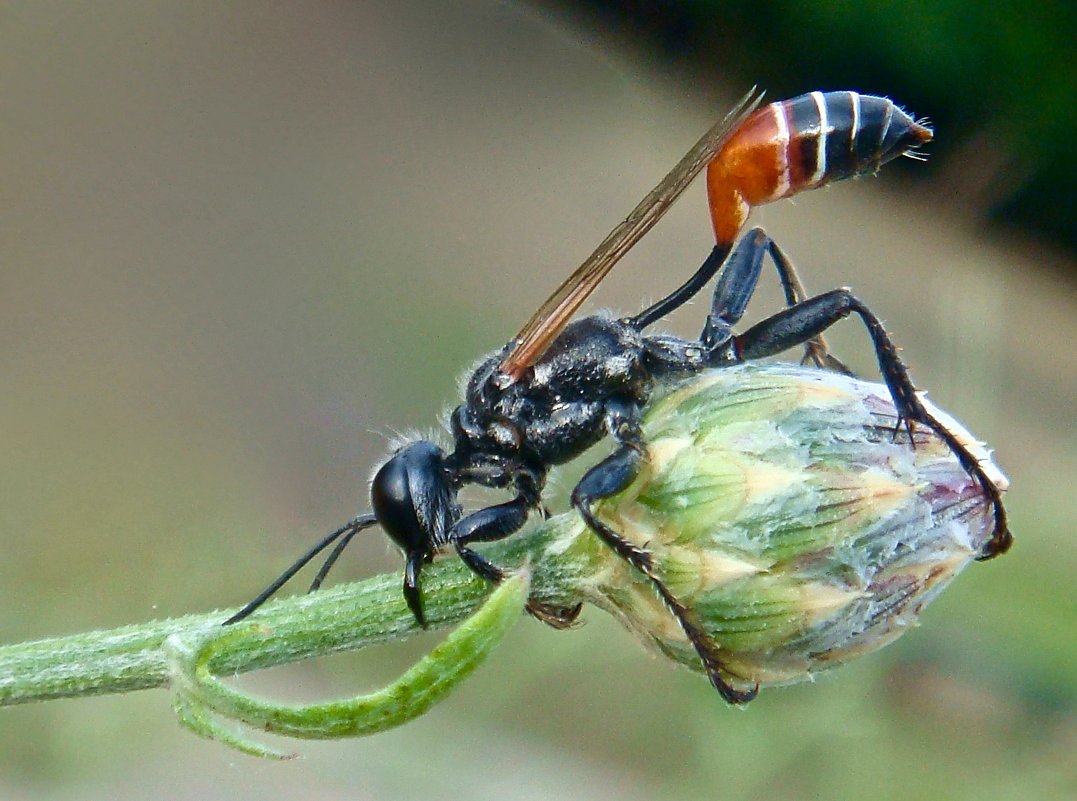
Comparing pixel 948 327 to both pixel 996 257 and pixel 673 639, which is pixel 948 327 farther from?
pixel 673 639

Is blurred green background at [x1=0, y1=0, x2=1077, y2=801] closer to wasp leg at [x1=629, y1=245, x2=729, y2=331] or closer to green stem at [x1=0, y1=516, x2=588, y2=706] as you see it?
wasp leg at [x1=629, y1=245, x2=729, y2=331]

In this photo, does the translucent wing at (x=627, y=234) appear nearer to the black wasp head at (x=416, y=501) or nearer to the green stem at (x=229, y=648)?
the black wasp head at (x=416, y=501)

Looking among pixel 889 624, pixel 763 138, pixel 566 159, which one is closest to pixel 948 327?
pixel 566 159

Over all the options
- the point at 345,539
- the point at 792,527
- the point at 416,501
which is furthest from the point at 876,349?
the point at 345,539

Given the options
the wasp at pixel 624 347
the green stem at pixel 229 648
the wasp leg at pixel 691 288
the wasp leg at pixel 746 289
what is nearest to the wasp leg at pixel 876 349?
the wasp at pixel 624 347

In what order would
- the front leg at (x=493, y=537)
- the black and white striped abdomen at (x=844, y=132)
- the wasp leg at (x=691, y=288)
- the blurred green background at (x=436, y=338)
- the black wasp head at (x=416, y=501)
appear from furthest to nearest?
the blurred green background at (x=436, y=338) < the wasp leg at (x=691, y=288) < the black and white striped abdomen at (x=844, y=132) < the black wasp head at (x=416, y=501) < the front leg at (x=493, y=537)

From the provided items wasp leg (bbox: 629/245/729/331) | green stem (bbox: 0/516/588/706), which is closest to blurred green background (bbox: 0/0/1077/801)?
wasp leg (bbox: 629/245/729/331)
